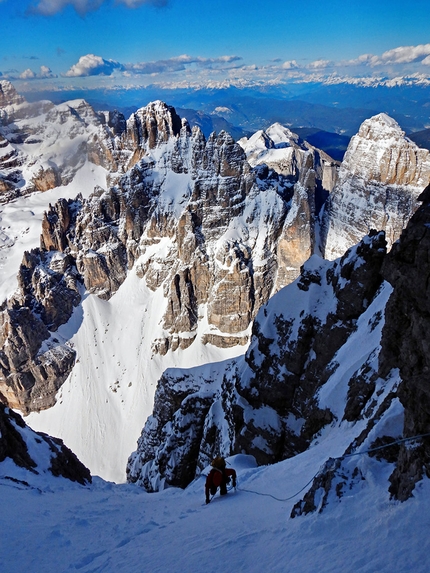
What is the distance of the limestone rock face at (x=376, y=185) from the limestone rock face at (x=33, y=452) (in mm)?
69189

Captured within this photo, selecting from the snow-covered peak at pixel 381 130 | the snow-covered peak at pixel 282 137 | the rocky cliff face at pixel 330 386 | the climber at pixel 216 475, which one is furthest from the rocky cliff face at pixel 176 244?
the snow-covered peak at pixel 282 137

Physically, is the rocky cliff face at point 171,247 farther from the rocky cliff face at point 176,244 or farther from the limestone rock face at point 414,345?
the limestone rock face at point 414,345

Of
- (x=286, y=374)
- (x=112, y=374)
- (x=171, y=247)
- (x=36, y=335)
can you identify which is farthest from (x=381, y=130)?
(x=36, y=335)

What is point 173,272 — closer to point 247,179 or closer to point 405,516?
point 247,179

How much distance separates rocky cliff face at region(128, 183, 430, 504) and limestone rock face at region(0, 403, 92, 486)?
10.9 metres

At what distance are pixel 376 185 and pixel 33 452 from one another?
3121 inches

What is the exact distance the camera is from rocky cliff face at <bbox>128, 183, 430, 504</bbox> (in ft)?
33.1

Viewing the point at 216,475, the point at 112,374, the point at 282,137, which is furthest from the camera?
the point at 282,137

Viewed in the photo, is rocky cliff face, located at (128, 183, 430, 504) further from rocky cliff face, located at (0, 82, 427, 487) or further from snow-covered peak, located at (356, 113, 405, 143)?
snow-covered peak, located at (356, 113, 405, 143)

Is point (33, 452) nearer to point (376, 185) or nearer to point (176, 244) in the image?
point (176, 244)

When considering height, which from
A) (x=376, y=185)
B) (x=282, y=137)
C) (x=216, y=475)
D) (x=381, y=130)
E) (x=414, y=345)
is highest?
(x=282, y=137)

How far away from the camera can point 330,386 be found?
2423cm

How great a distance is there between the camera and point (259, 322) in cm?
3459

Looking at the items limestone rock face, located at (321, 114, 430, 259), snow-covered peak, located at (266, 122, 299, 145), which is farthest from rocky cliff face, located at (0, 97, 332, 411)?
snow-covered peak, located at (266, 122, 299, 145)
